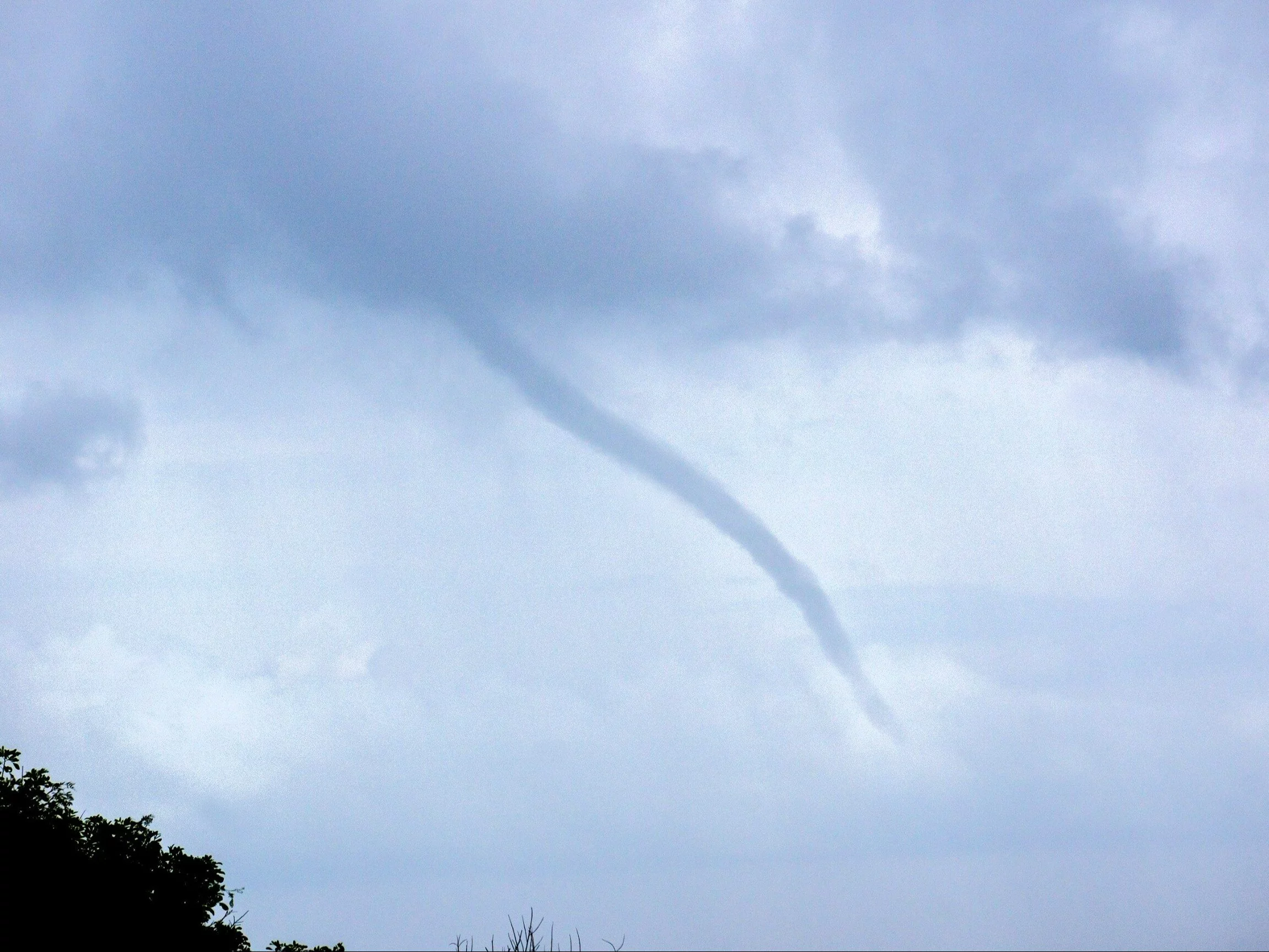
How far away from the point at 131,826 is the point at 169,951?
21.7 ft

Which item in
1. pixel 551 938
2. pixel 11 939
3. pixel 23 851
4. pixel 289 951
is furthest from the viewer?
pixel 289 951

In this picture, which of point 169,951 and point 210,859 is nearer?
point 169,951

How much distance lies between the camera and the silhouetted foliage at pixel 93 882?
159 ft

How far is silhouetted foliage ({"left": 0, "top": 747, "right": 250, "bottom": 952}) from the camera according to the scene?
48469 mm

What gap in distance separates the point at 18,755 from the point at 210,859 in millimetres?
10666

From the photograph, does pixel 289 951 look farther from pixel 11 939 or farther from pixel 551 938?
pixel 551 938

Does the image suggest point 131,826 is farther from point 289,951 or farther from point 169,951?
point 289,951

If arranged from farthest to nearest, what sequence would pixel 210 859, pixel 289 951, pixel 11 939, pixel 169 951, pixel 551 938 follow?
pixel 289 951, pixel 210 859, pixel 169 951, pixel 11 939, pixel 551 938

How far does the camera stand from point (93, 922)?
165ft

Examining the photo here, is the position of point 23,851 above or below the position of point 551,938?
above

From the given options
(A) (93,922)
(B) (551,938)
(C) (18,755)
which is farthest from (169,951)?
(B) (551,938)

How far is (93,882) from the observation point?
51812mm

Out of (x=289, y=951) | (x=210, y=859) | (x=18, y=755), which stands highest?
(x=18, y=755)

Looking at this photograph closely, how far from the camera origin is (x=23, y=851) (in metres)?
49.6
